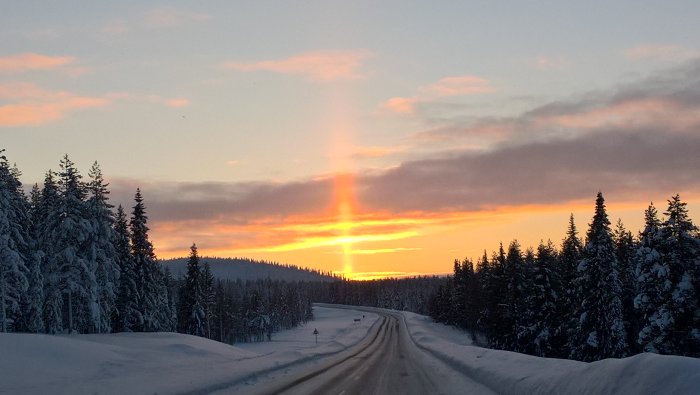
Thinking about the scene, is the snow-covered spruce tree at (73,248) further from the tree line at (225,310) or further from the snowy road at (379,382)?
the snowy road at (379,382)

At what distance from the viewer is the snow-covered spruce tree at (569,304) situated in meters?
48.8

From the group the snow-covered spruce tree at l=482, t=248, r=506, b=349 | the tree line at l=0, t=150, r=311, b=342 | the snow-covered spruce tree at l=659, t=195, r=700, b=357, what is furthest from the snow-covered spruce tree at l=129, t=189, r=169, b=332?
the snow-covered spruce tree at l=659, t=195, r=700, b=357

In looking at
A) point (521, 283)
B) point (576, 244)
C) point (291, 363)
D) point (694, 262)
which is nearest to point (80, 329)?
point (291, 363)

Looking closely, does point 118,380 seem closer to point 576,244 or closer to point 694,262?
point 694,262

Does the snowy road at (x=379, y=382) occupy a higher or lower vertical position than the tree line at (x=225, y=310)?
higher

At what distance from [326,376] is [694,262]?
1019 inches

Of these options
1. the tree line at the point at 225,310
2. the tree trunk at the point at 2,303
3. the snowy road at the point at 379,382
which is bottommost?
the tree line at the point at 225,310

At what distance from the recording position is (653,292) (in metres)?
36.5

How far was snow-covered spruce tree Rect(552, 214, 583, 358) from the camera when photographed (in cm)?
4875

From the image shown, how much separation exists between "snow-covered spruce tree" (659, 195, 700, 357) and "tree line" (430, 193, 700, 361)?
5 cm

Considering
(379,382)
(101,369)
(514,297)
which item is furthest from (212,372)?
(514,297)

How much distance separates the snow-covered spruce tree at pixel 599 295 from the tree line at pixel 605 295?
0.24 feet

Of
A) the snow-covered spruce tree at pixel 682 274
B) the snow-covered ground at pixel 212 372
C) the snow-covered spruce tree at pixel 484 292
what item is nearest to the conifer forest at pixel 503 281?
the snow-covered spruce tree at pixel 682 274

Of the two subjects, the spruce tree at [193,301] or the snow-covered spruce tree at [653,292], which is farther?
the spruce tree at [193,301]
